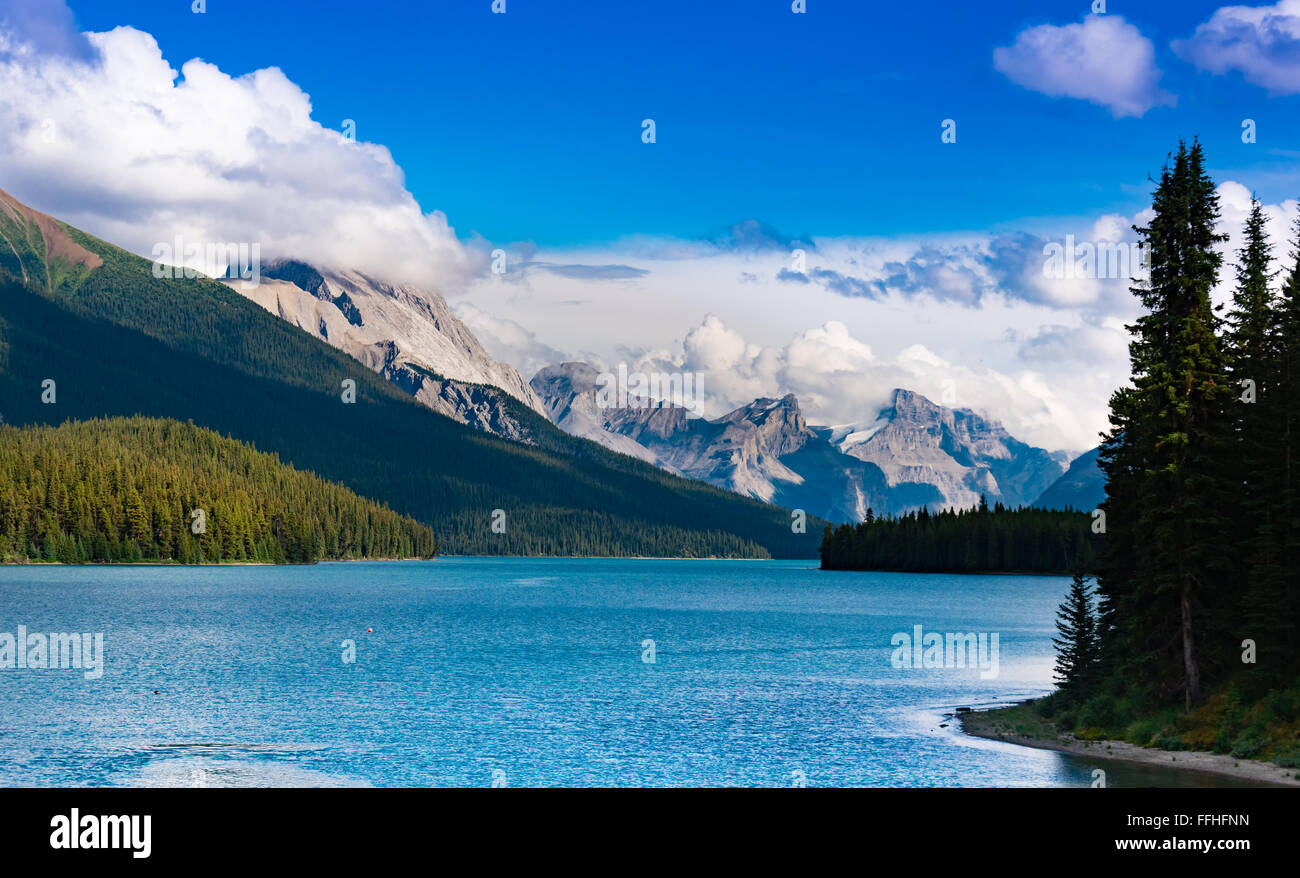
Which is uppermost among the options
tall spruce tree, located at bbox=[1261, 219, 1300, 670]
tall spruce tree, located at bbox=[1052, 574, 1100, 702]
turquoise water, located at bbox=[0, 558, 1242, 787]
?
tall spruce tree, located at bbox=[1261, 219, 1300, 670]

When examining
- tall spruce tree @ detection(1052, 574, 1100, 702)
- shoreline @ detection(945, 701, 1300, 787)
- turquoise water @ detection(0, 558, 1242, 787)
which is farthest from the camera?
tall spruce tree @ detection(1052, 574, 1100, 702)

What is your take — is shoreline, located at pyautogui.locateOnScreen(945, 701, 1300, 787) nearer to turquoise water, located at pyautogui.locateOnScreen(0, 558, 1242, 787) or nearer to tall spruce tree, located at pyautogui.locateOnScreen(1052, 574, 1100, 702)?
turquoise water, located at pyautogui.locateOnScreen(0, 558, 1242, 787)

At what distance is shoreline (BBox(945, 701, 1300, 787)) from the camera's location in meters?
39.7

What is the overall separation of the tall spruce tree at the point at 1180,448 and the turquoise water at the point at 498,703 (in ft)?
28.9

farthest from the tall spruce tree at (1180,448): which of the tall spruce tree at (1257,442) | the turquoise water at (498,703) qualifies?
the turquoise water at (498,703)

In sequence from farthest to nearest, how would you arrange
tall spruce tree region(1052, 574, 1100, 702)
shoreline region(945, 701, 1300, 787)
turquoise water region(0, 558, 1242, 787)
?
tall spruce tree region(1052, 574, 1100, 702) → turquoise water region(0, 558, 1242, 787) → shoreline region(945, 701, 1300, 787)

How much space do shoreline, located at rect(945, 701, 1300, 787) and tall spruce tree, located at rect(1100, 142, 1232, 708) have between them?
4957 mm

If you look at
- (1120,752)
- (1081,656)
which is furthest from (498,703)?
(1120,752)

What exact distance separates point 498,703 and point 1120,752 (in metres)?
36.0

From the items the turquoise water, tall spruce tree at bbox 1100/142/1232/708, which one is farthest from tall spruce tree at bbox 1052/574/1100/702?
the turquoise water

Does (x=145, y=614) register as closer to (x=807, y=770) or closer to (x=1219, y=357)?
(x=807, y=770)
